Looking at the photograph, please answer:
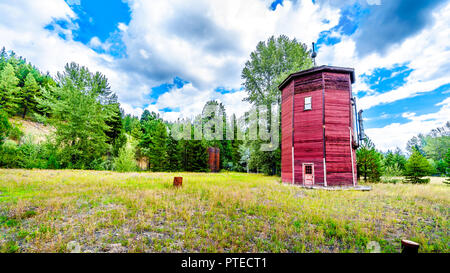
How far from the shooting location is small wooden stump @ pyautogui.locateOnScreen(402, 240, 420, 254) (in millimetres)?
2645

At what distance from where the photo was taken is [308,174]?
49.1 feet

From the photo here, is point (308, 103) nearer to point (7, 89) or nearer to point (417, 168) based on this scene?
point (417, 168)

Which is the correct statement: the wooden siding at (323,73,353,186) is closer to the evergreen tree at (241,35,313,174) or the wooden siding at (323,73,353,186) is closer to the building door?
Result: the building door

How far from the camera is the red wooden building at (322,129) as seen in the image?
14.4 m

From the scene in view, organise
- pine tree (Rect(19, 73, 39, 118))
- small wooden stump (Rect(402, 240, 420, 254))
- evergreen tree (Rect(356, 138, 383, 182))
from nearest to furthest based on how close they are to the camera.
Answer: small wooden stump (Rect(402, 240, 420, 254)) → evergreen tree (Rect(356, 138, 383, 182)) → pine tree (Rect(19, 73, 39, 118))

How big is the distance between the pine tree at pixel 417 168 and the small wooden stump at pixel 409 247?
24663mm

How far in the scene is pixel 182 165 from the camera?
38.0 metres

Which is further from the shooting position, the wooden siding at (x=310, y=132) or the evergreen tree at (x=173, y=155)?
the evergreen tree at (x=173, y=155)

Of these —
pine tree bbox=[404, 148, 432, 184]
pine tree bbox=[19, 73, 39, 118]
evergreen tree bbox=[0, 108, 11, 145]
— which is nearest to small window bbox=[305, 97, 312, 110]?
pine tree bbox=[404, 148, 432, 184]

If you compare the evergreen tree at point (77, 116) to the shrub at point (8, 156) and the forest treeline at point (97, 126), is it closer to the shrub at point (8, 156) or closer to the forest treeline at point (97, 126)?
the forest treeline at point (97, 126)

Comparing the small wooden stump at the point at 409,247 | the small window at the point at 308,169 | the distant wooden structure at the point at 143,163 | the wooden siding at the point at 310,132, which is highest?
the wooden siding at the point at 310,132

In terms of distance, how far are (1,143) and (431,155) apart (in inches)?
3723

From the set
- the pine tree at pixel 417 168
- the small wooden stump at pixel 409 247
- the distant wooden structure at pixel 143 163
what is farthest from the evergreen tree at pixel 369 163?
the distant wooden structure at pixel 143 163

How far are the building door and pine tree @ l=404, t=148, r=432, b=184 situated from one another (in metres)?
14.4
